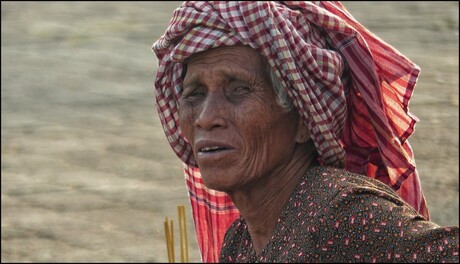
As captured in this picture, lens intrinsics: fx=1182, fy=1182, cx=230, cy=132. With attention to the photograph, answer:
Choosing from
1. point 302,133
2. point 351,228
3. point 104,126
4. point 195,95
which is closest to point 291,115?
point 302,133

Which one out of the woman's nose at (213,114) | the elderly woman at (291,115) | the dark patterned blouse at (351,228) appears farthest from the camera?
the woman's nose at (213,114)

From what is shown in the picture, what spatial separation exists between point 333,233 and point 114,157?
4.96m

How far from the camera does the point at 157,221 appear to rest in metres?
6.79

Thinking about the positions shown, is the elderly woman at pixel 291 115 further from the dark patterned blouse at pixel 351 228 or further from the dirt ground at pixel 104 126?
the dirt ground at pixel 104 126

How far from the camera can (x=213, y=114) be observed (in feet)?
10.5

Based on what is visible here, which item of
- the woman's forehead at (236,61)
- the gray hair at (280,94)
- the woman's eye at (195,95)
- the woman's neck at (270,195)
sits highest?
the woman's forehead at (236,61)

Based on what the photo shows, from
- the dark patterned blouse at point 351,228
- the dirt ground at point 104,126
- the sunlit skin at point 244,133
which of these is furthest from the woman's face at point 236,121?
the dirt ground at point 104,126

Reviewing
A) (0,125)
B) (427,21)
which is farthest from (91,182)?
(427,21)

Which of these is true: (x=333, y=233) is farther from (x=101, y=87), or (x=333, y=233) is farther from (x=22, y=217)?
(x=101, y=87)

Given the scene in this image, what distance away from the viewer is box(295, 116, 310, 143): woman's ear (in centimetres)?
329

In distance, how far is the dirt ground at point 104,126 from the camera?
6.71 metres

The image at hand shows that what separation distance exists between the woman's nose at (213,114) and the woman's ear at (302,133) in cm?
23

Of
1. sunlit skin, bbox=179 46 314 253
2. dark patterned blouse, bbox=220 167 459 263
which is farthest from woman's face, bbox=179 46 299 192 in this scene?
dark patterned blouse, bbox=220 167 459 263

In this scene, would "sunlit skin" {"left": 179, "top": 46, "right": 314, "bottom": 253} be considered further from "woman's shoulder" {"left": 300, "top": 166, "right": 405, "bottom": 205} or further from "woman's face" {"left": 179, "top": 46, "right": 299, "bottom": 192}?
"woman's shoulder" {"left": 300, "top": 166, "right": 405, "bottom": 205}
